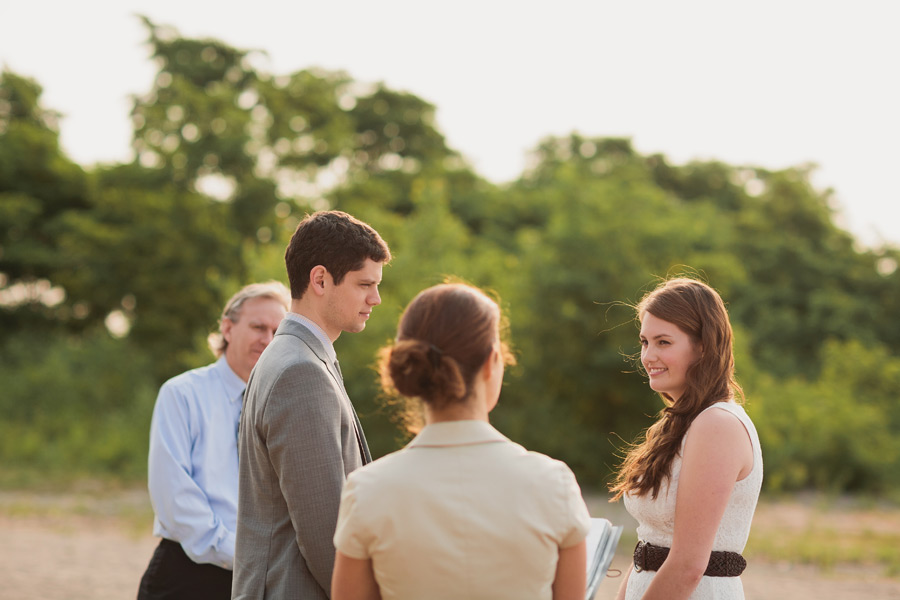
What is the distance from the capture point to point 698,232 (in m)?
16.6

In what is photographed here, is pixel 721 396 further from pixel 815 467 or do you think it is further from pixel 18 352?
pixel 18 352

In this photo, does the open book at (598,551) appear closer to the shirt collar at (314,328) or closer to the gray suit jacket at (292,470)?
the gray suit jacket at (292,470)

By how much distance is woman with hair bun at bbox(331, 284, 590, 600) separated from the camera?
1839mm

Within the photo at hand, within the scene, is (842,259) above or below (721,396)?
above

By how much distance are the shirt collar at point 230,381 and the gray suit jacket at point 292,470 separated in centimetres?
132

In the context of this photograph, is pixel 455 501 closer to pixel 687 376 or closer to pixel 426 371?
pixel 426 371

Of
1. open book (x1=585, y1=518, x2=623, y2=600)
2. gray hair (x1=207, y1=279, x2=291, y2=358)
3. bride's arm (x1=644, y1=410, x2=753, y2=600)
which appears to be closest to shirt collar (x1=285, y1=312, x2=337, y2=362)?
open book (x1=585, y1=518, x2=623, y2=600)

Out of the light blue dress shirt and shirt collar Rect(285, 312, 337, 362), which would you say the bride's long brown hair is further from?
the light blue dress shirt

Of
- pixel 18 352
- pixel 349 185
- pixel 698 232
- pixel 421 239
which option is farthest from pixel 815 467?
pixel 18 352

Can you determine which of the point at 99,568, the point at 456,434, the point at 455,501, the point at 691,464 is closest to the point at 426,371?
the point at 456,434

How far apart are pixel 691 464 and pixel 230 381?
2136 millimetres

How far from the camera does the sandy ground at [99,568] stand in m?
A: 9.57

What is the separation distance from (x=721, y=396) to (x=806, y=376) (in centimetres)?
2203

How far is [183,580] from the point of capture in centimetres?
348
